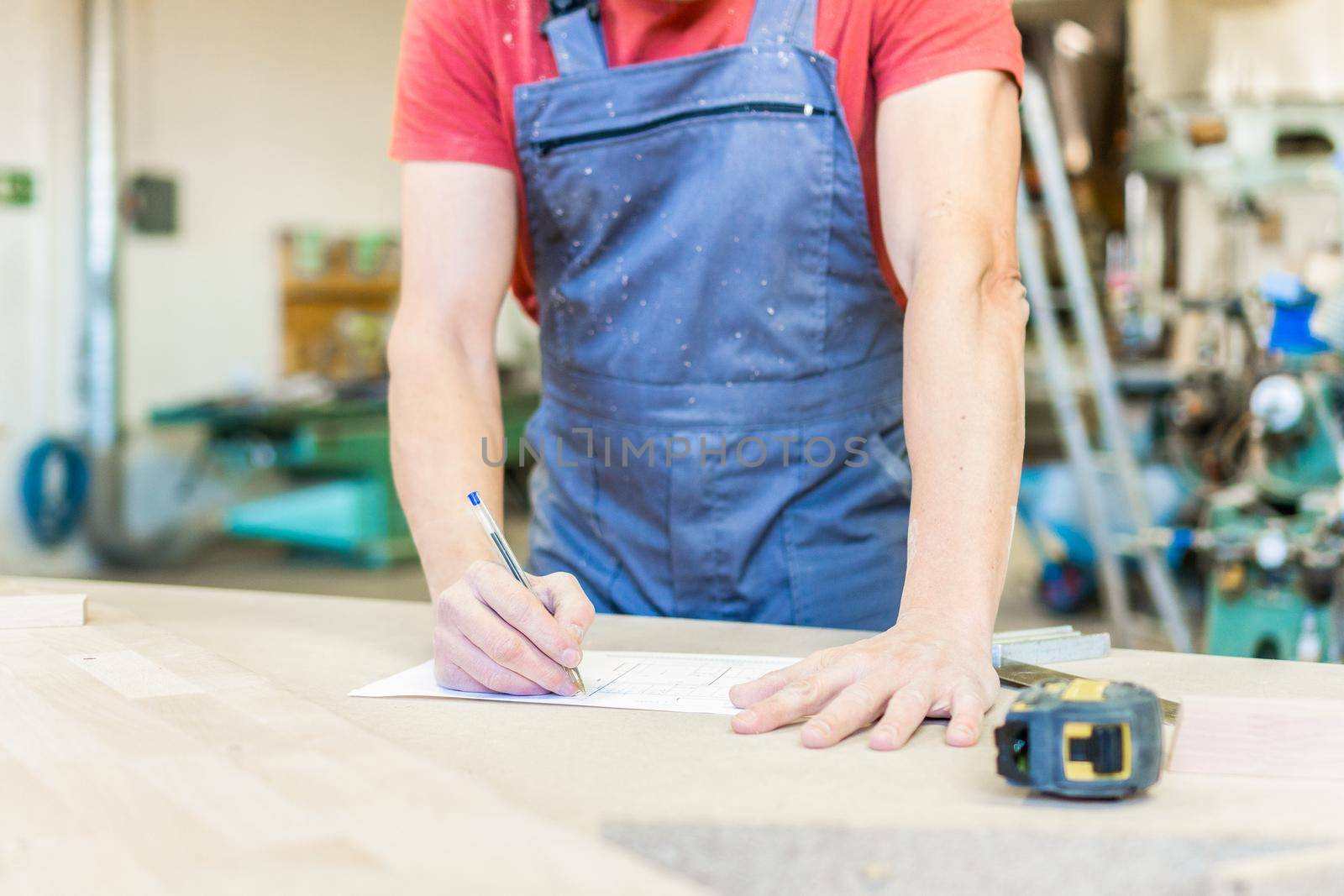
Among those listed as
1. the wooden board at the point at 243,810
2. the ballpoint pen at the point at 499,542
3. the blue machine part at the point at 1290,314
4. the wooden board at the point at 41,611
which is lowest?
the wooden board at the point at 41,611

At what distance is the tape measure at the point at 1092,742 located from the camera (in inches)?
26.6

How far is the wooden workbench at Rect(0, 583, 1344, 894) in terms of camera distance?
559mm

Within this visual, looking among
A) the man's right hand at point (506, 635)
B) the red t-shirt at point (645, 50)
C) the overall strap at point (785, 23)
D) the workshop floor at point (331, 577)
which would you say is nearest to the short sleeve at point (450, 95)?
the red t-shirt at point (645, 50)

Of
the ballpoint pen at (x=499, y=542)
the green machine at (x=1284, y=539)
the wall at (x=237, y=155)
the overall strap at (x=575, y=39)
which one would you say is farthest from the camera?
the wall at (x=237, y=155)

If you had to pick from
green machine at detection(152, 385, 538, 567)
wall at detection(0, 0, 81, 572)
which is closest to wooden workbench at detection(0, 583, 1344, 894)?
green machine at detection(152, 385, 538, 567)

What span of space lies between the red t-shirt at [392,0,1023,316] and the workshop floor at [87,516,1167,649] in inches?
122

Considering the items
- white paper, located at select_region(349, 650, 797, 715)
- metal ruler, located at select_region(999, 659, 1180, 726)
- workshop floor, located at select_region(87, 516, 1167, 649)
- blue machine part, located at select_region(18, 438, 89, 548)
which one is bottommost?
workshop floor, located at select_region(87, 516, 1167, 649)

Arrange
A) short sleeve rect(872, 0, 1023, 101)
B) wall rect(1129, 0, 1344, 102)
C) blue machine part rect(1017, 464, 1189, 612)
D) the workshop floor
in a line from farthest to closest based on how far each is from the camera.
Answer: the workshop floor → blue machine part rect(1017, 464, 1189, 612) → wall rect(1129, 0, 1344, 102) → short sleeve rect(872, 0, 1023, 101)

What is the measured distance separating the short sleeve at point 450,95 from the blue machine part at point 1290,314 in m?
2.24

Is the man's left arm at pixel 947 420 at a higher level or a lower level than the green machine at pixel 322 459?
higher

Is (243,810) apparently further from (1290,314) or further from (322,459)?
(322,459)

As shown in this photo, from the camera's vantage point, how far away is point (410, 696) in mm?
958

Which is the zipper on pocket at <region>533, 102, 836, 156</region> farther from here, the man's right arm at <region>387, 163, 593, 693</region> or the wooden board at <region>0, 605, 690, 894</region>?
the wooden board at <region>0, 605, 690, 894</region>

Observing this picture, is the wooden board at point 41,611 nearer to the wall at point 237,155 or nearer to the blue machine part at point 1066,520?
the blue machine part at point 1066,520
